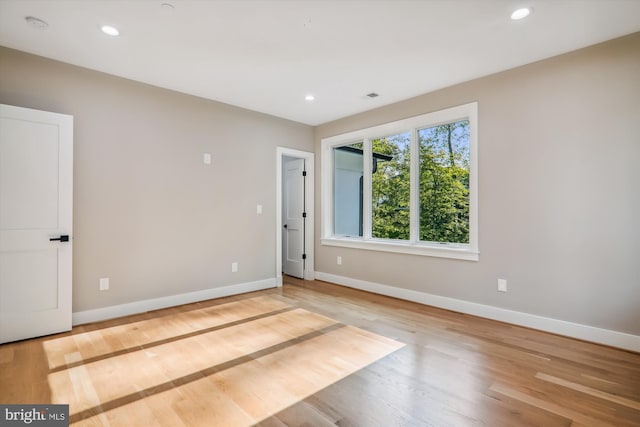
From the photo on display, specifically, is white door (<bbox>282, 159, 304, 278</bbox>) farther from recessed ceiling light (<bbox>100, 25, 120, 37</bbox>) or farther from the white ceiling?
recessed ceiling light (<bbox>100, 25, 120, 37</bbox>)

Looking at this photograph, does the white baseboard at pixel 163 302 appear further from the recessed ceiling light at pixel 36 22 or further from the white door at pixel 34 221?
the recessed ceiling light at pixel 36 22

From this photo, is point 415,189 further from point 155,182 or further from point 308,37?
point 155,182

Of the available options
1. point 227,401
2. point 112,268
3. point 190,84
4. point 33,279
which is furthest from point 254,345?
point 190,84

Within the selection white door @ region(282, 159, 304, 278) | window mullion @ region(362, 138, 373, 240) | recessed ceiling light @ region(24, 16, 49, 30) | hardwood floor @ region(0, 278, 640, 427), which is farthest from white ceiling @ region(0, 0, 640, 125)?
hardwood floor @ region(0, 278, 640, 427)

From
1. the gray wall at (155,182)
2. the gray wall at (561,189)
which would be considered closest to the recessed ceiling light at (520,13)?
the gray wall at (561,189)

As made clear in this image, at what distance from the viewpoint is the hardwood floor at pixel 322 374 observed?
1.87 meters

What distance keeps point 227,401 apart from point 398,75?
347 centimetres

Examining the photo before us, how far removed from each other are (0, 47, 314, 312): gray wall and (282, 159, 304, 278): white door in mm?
798

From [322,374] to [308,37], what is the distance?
277cm

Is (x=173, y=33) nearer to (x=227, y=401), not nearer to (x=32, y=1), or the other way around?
(x=32, y=1)

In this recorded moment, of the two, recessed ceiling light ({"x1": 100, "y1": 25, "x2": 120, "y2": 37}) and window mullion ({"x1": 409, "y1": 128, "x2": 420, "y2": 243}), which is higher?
recessed ceiling light ({"x1": 100, "y1": 25, "x2": 120, "y2": 37})

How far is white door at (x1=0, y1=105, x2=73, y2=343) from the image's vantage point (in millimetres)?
2846

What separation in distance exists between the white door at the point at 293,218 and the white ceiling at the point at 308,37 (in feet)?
7.02

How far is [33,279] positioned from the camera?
2957mm
